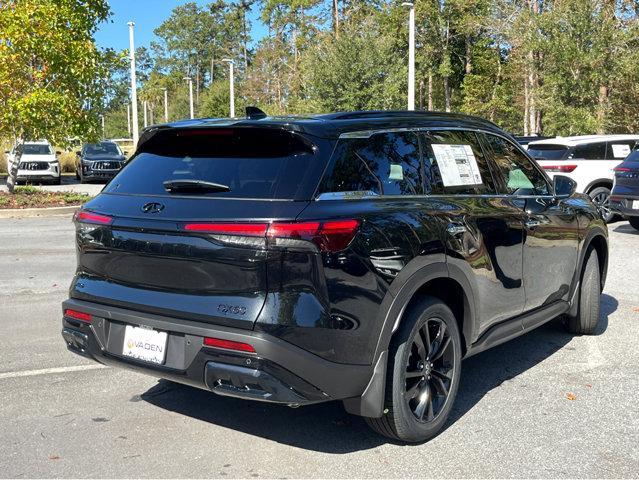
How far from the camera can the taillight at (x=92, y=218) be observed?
3717 millimetres

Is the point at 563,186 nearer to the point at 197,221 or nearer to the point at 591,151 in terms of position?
the point at 197,221

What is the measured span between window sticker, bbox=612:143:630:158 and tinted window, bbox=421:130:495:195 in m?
10.8

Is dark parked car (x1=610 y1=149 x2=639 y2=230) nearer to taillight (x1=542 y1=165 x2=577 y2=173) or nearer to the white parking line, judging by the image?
taillight (x1=542 y1=165 x2=577 y2=173)

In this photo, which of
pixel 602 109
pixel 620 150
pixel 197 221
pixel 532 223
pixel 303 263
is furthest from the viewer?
pixel 602 109

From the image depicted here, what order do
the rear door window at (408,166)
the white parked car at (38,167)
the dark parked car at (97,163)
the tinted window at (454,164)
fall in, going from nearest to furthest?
the rear door window at (408,166)
the tinted window at (454,164)
the white parked car at (38,167)
the dark parked car at (97,163)

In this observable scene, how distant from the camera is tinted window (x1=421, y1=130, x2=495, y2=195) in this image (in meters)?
4.09

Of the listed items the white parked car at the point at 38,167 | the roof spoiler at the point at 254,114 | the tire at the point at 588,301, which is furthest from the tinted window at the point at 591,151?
the white parked car at the point at 38,167

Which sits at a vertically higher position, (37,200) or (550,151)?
(550,151)

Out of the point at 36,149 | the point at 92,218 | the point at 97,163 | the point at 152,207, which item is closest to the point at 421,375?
the point at 152,207

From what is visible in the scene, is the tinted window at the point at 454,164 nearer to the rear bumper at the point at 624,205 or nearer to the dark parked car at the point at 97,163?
the rear bumper at the point at 624,205

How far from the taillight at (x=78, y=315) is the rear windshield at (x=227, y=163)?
70 cm

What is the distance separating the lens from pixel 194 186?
3.55 metres

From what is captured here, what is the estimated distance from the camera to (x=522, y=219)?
Answer: 15.2 feet

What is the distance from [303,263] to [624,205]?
10347 millimetres
